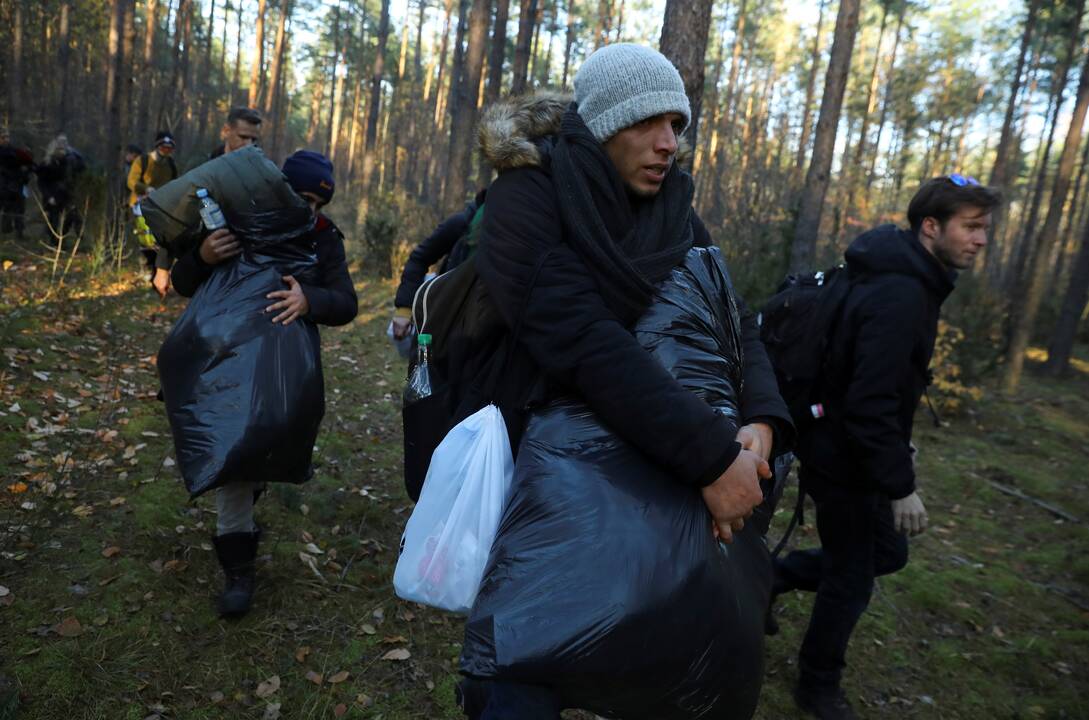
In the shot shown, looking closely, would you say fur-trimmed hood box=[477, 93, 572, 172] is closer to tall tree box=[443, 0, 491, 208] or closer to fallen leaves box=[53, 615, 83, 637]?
fallen leaves box=[53, 615, 83, 637]

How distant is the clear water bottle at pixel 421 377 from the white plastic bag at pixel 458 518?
28cm

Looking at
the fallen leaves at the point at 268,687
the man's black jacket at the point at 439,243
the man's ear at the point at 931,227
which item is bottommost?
the fallen leaves at the point at 268,687

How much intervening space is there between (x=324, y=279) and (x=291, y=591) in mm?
1441

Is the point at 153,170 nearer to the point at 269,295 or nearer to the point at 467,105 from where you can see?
the point at 467,105

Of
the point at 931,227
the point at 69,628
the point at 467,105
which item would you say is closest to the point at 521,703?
the point at 69,628

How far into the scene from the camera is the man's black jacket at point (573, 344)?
4.55 feet

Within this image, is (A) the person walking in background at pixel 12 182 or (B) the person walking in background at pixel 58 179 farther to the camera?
(B) the person walking in background at pixel 58 179

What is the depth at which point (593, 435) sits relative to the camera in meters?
1.45

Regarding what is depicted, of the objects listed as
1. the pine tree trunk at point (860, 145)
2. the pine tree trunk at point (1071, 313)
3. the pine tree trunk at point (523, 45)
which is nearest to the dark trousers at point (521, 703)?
the pine tree trunk at point (523, 45)

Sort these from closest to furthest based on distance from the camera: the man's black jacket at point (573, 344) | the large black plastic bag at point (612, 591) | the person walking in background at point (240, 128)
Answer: the large black plastic bag at point (612, 591), the man's black jacket at point (573, 344), the person walking in background at point (240, 128)

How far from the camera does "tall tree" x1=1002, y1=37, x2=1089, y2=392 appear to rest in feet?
34.5

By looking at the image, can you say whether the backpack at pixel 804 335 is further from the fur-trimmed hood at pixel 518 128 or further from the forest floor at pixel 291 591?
the fur-trimmed hood at pixel 518 128

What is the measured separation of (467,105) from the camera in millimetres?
11633

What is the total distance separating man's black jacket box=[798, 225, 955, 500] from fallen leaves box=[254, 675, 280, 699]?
229 centimetres
